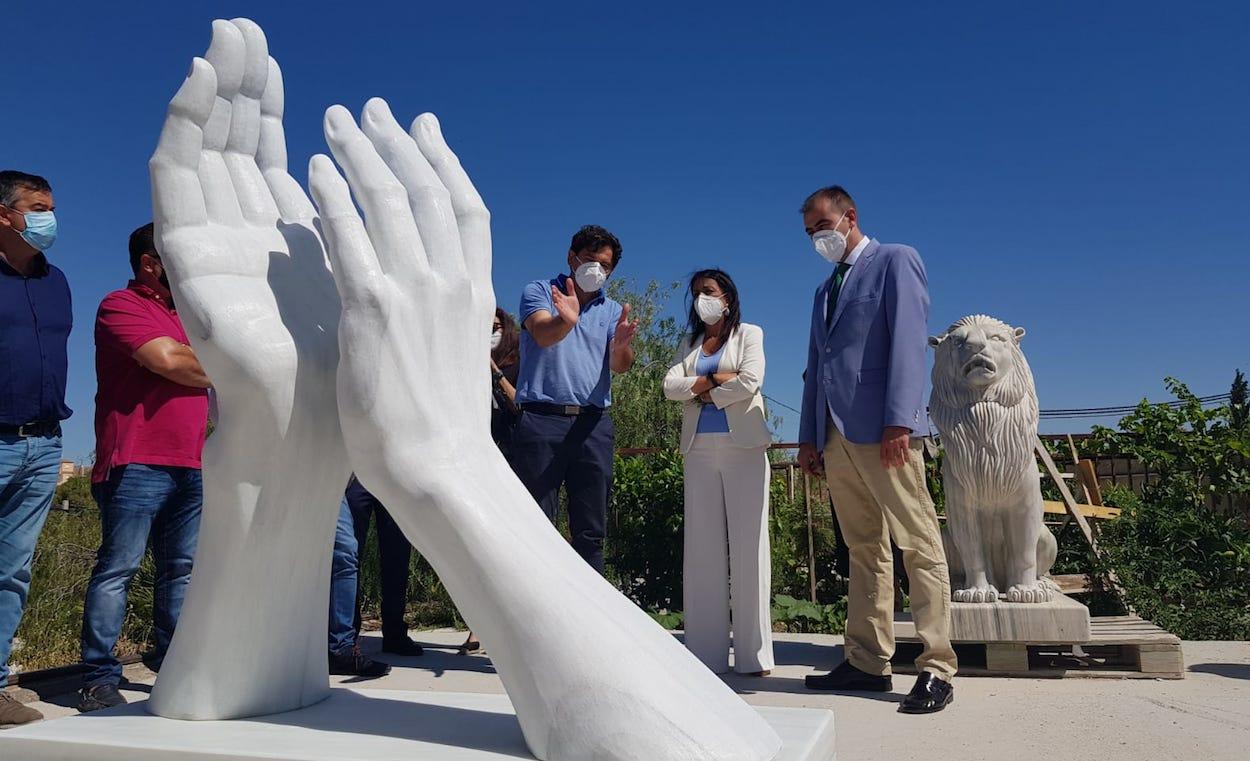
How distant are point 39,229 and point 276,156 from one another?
56.1 inches

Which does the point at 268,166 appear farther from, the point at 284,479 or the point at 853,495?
the point at 853,495

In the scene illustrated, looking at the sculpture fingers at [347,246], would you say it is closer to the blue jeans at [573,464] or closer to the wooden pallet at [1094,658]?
the blue jeans at [573,464]

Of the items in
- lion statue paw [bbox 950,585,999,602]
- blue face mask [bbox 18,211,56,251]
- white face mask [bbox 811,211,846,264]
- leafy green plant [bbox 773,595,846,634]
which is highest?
white face mask [bbox 811,211,846,264]

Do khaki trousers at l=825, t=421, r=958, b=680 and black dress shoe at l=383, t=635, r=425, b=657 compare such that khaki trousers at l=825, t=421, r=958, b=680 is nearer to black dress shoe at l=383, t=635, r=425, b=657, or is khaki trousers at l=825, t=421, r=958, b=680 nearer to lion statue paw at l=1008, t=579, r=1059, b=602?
lion statue paw at l=1008, t=579, r=1059, b=602

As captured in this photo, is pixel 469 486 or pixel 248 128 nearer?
pixel 469 486

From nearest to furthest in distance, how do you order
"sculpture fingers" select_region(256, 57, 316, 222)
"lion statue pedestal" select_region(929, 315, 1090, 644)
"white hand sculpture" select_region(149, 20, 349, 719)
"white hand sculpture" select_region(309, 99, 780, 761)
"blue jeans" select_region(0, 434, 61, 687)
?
"white hand sculpture" select_region(309, 99, 780, 761)
"white hand sculpture" select_region(149, 20, 349, 719)
"sculpture fingers" select_region(256, 57, 316, 222)
"blue jeans" select_region(0, 434, 61, 687)
"lion statue pedestal" select_region(929, 315, 1090, 644)

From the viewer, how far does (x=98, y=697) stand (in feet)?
11.4

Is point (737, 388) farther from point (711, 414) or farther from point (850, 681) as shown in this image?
point (850, 681)

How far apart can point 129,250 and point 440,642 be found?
2.76 meters

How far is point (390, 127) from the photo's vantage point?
2.28 meters

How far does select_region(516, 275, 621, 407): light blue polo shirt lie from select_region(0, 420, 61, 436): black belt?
1.88 m

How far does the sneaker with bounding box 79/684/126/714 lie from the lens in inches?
136

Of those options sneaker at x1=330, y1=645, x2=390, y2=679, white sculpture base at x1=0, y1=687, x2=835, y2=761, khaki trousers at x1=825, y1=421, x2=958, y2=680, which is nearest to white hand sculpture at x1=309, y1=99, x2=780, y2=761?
white sculpture base at x1=0, y1=687, x2=835, y2=761

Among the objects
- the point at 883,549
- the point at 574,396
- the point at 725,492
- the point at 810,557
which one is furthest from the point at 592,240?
the point at 810,557
